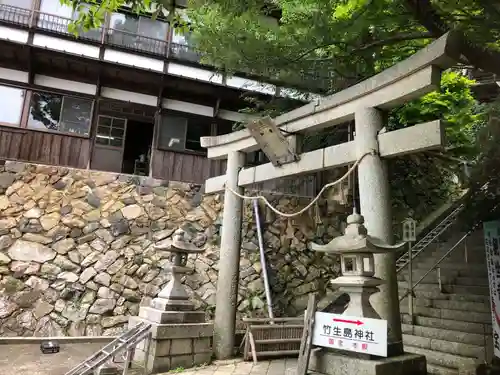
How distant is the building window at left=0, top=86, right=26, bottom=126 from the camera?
11.1 metres

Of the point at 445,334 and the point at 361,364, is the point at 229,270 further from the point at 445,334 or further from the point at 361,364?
the point at 445,334

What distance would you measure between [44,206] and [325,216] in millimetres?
8800

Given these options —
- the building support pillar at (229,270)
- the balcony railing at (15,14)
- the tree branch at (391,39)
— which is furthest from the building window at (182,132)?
the tree branch at (391,39)

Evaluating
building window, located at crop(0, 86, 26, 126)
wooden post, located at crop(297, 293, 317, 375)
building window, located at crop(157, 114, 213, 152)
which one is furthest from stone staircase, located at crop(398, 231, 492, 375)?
building window, located at crop(0, 86, 26, 126)

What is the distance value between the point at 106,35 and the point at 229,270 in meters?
9.15

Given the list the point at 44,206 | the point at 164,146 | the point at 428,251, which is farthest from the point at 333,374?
the point at 164,146

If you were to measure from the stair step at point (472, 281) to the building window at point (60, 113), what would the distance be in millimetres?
11554

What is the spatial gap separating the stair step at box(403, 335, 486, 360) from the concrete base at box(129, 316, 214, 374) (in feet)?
13.2

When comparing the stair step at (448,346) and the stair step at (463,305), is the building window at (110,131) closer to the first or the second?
the stair step at (448,346)

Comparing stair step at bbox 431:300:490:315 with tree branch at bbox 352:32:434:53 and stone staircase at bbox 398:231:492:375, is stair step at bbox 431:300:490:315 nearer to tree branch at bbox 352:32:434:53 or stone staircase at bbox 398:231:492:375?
stone staircase at bbox 398:231:492:375

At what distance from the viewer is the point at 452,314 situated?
7.60m

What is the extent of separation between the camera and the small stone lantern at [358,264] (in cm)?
466

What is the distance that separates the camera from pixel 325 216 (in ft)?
42.0

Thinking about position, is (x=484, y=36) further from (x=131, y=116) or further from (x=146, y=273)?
(x=131, y=116)
